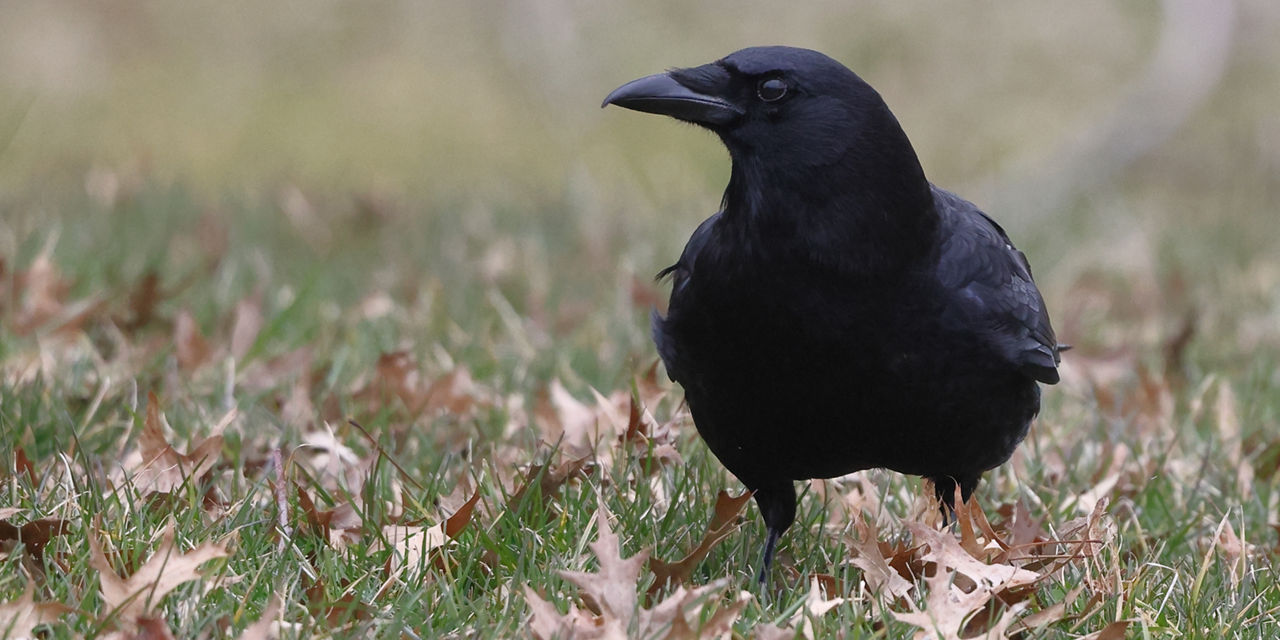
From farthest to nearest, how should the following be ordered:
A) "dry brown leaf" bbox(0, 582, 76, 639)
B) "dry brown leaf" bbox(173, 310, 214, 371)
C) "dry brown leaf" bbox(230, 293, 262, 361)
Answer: "dry brown leaf" bbox(230, 293, 262, 361)
"dry brown leaf" bbox(173, 310, 214, 371)
"dry brown leaf" bbox(0, 582, 76, 639)

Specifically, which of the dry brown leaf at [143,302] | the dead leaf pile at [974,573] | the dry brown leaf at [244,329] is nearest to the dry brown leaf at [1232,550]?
the dead leaf pile at [974,573]

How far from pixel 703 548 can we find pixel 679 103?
0.82 metres

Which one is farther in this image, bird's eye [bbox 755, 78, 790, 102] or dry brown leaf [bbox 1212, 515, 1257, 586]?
dry brown leaf [bbox 1212, 515, 1257, 586]

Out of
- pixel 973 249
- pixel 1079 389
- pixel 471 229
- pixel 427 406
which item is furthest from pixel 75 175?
pixel 973 249

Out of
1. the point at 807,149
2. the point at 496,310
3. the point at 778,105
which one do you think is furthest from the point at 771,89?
the point at 496,310

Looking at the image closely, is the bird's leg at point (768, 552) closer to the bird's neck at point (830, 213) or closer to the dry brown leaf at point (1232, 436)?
the bird's neck at point (830, 213)

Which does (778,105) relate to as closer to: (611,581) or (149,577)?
(611,581)

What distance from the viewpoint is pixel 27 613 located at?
2.10 metres

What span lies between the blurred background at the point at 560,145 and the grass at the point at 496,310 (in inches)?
1.3

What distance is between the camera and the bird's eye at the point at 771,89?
8.73 ft

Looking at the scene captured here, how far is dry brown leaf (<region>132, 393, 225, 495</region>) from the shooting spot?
2801 mm

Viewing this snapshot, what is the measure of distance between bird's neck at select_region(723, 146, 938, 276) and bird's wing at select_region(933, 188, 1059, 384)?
0.36ft

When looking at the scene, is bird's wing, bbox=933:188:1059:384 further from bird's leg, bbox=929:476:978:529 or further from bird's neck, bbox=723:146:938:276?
bird's leg, bbox=929:476:978:529

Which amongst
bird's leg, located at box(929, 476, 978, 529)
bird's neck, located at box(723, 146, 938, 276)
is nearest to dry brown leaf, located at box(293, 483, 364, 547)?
bird's neck, located at box(723, 146, 938, 276)
